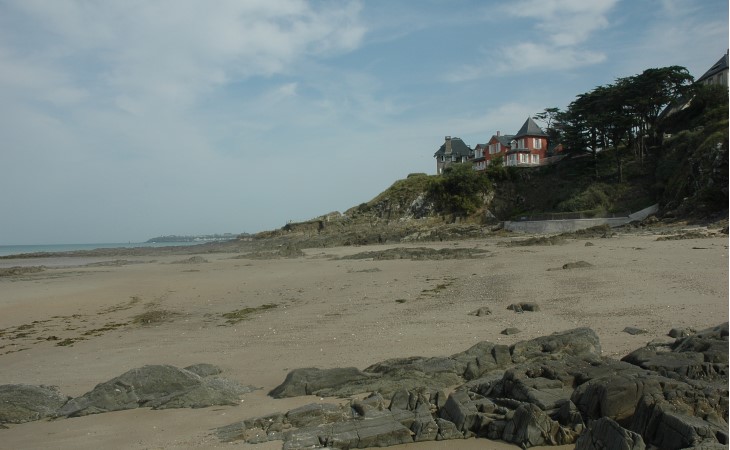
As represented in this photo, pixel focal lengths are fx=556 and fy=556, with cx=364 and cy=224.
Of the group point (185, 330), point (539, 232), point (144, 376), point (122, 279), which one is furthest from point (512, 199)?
point (144, 376)

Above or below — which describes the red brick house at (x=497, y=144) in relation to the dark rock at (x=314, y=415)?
above

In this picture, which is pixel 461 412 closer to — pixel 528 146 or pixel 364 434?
pixel 364 434

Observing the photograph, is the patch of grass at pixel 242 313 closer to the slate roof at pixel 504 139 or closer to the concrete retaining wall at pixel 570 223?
the concrete retaining wall at pixel 570 223

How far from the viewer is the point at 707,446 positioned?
4184mm

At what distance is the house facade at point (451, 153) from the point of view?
277 ft

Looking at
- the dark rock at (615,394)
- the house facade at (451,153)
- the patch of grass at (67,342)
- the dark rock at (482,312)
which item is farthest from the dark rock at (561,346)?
the house facade at (451,153)

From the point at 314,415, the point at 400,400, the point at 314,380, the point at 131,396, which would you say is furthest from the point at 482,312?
the point at 131,396

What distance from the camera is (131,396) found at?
755cm

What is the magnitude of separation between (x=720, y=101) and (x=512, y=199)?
19.8m

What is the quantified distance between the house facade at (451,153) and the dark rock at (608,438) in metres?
80.4

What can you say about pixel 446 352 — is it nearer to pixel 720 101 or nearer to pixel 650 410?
pixel 650 410

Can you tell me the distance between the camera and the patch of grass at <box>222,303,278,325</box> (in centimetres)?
1417

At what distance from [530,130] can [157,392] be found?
2686 inches

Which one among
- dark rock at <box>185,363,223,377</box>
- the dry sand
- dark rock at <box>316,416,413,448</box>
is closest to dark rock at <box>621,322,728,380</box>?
the dry sand
